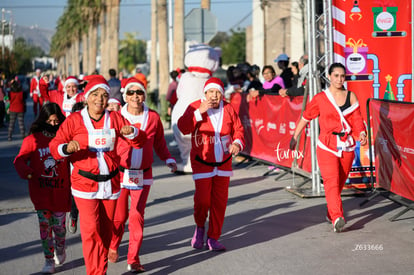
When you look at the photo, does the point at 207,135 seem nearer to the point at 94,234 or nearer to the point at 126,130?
the point at 126,130

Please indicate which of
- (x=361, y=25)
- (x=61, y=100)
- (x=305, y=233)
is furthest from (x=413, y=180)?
(x=61, y=100)

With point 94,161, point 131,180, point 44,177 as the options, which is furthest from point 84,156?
point 131,180

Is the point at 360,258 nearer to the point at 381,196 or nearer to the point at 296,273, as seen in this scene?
the point at 296,273

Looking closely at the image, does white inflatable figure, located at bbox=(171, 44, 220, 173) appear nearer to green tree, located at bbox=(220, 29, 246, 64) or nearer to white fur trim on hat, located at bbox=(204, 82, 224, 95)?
white fur trim on hat, located at bbox=(204, 82, 224, 95)

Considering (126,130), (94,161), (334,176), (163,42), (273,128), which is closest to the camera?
(126,130)

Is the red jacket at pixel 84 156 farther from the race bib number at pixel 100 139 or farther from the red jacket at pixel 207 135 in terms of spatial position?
the red jacket at pixel 207 135

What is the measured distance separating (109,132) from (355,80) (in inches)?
236

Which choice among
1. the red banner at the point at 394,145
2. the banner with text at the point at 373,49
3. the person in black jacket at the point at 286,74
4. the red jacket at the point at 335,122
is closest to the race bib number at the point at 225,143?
the red jacket at the point at 335,122

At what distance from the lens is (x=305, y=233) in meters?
8.75

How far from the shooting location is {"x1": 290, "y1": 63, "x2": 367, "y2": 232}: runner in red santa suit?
29.0ft

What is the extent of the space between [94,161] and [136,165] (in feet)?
3.92

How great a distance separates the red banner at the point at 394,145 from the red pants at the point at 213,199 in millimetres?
2679

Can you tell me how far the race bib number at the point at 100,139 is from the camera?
6113 millimetres

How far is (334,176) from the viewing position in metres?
8.84
